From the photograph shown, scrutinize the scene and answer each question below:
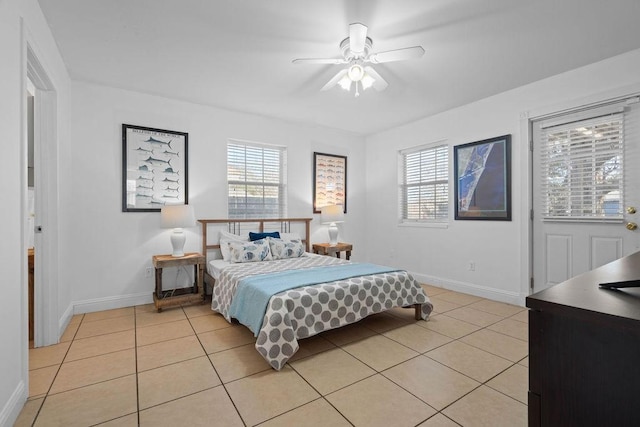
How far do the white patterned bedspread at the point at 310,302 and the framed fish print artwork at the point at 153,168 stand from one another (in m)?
1.31

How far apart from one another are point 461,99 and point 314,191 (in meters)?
2.49

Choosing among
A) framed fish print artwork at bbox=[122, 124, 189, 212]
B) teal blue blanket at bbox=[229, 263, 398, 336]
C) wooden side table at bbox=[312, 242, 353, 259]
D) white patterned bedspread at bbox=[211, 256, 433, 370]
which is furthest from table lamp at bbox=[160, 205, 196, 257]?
wooden side table at bbox=[312, 242, 353, 259]

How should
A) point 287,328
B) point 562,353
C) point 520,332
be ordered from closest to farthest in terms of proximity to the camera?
point 562,353
point 287,328
point 520,332

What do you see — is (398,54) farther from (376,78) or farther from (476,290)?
(476,290)

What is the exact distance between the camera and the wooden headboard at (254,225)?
392 centimetres

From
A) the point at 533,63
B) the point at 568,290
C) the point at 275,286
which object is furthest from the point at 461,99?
the point at 568,290

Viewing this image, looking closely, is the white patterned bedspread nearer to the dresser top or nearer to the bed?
the bed

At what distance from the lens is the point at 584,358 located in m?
0.71

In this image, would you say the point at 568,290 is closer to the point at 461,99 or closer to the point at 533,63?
the point at 533,63

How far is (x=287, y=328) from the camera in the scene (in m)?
2.20

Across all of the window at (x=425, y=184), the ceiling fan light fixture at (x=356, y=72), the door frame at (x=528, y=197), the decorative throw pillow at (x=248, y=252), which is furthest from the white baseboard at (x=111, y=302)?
the door frame at (x=528, y=197)

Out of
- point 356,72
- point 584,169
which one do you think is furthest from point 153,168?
point 584,169

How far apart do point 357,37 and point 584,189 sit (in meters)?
2.80

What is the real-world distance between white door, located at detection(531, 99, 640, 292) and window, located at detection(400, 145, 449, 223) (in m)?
1.22
